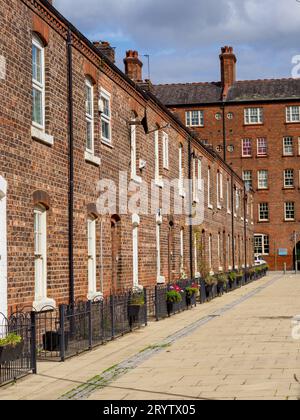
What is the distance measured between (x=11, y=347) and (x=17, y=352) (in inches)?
11.2

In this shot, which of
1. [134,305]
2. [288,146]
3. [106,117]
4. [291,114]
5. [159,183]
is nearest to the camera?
[134,305]

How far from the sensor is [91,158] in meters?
18.3

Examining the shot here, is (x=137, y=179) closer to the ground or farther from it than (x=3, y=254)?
farther from it

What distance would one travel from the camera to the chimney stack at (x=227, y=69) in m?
70.6

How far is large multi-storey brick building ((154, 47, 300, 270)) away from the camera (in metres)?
69.5

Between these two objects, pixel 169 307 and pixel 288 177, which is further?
pixel 288 177

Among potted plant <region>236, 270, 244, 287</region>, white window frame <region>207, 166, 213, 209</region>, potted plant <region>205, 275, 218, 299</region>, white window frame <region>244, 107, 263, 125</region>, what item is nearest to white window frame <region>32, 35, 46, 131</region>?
potted plant <region>205, 275, 218, 299</region>

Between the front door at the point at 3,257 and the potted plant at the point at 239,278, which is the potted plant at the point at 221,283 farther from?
the front door at the point at 3,257

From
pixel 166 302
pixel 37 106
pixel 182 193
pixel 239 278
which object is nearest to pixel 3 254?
pixel 37 106

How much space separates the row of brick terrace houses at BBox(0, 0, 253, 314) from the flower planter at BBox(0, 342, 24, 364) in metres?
2.08

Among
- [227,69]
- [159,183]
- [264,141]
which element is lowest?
[159,183]

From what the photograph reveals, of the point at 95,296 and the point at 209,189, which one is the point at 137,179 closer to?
the point at 95,296

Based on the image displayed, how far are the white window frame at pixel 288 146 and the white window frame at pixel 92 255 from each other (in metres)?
52.8

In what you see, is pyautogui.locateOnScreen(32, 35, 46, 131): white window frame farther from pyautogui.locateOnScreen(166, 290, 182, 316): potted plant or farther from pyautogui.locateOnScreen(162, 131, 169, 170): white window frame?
pyautogui.locateOnScreen(162, 131, 169, 170): white window frame
